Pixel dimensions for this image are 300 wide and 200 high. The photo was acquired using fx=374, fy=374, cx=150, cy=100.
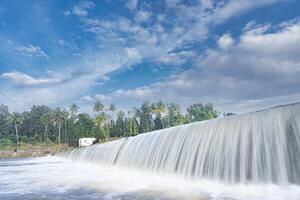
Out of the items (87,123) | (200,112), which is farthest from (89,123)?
(200,112)

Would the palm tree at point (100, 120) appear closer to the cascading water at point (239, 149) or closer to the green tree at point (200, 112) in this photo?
the green tree at point (200, 112)

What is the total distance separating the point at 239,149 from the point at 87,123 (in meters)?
102

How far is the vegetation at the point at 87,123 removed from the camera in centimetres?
A: 10150

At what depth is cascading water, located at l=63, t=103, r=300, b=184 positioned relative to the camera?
8.80 meters

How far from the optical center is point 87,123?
110312 mm

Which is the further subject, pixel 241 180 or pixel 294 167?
pixel 241 180

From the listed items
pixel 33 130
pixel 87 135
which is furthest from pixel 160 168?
pixel 33 130

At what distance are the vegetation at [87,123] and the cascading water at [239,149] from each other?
83.6m

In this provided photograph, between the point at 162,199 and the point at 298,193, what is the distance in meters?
3.14

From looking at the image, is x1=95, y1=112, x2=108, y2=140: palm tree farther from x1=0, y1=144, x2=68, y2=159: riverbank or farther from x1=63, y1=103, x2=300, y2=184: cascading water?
x1=63, y1=103, x2=300, y2=184: cascading water

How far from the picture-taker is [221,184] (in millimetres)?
10242

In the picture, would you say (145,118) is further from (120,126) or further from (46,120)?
(46,120)

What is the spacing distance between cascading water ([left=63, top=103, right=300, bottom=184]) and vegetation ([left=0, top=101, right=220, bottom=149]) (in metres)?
83.6

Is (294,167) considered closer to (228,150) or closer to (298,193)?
(298,193)
